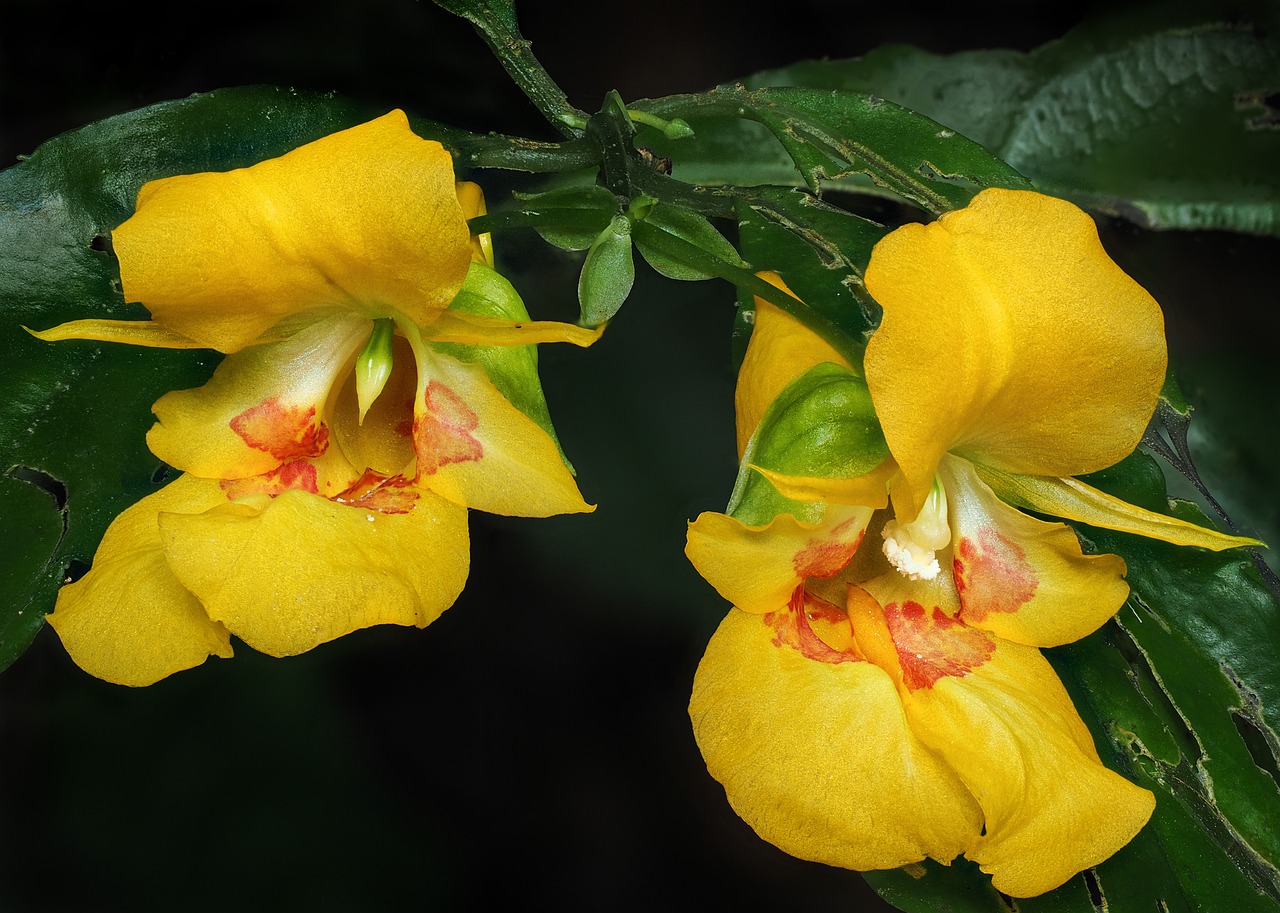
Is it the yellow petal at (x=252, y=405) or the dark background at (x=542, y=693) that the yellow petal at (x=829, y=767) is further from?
the dark background at (x=542, y=693)

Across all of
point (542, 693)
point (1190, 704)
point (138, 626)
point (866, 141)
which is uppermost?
point (866, 141)

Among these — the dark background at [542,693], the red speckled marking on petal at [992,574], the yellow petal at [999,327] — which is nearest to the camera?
the yellow petal at [999,327]

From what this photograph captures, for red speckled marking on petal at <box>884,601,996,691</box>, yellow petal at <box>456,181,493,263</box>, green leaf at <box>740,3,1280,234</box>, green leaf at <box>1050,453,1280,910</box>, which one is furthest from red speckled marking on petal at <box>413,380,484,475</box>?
green leaf at <box>740,3,1280,234</box>

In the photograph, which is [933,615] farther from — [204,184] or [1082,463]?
[204,184]

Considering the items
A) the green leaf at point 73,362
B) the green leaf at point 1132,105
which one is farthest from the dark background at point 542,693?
the green leaf at point 73,362

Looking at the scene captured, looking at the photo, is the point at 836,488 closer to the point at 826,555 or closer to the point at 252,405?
the point at 826,555

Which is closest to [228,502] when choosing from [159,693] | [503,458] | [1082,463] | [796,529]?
[503,458]

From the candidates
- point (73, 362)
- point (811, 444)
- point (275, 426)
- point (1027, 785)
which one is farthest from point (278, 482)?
point (1027, 785)
